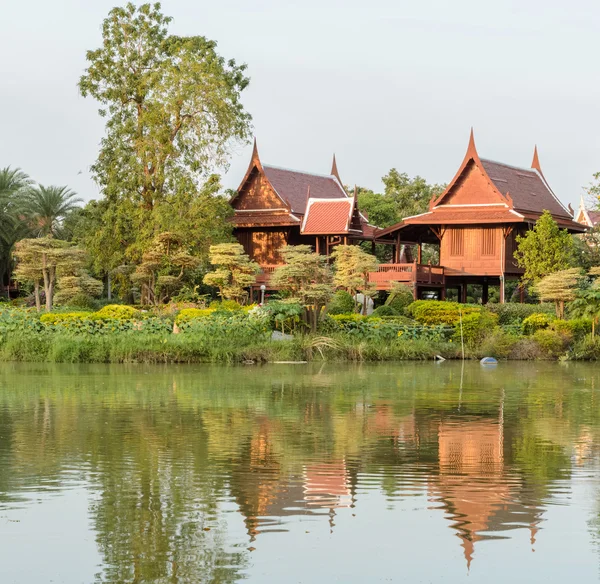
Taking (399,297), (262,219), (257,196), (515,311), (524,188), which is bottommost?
(515,311)

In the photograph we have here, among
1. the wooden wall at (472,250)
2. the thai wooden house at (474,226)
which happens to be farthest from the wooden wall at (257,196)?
the wooden wall at (472,250)

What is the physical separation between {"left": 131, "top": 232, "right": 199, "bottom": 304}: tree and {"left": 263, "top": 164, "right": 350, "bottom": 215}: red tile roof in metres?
6.87

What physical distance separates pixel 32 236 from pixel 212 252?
616 inches

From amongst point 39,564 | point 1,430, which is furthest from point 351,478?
point 1,430

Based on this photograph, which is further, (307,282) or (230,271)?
(230,271)

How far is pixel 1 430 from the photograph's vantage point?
1341 centimetres

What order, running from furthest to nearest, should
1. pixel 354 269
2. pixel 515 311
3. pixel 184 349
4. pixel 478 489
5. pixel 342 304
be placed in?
1. pixel 354 269
2. pixel 342 304
3. pixel 515 311
4. pixel 184 349
5. pixel 478 489

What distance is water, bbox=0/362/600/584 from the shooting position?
6980 mm

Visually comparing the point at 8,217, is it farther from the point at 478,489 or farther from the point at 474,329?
the point at 478,489

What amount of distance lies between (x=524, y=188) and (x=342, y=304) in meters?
12.5

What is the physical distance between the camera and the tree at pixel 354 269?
118 feet

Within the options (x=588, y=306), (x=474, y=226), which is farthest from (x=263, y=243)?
(x=588, y=306)

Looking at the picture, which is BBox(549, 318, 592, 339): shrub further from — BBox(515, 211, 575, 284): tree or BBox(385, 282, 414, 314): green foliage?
BBox(385, 282, 414, 314): green foliage

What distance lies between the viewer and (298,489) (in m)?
9.33
